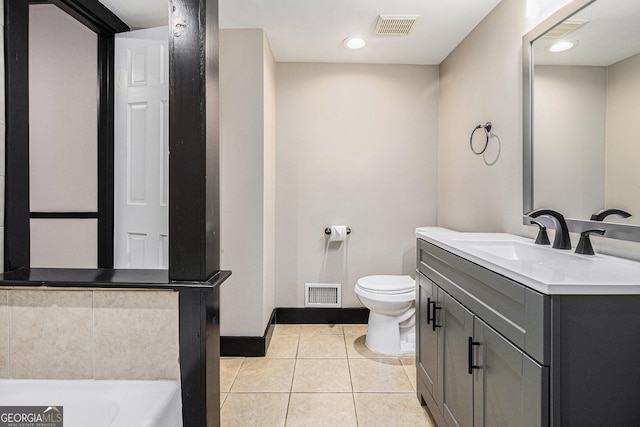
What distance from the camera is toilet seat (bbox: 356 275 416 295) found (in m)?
2.75

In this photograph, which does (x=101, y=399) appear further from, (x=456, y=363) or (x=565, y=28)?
(x=565, y=28)

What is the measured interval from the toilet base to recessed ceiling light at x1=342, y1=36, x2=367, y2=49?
2.04m

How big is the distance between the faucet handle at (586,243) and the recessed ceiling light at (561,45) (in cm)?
81

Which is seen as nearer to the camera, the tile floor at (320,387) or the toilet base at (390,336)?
the tile floor at (320,387)

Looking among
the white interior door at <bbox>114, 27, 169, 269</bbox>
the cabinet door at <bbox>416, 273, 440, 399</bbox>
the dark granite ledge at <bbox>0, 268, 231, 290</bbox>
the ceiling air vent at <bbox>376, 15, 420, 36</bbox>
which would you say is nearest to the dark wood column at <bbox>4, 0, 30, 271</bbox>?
the dark granite ledge at <bbox>0, 268, 231, 290</bbox>

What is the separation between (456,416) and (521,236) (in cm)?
102

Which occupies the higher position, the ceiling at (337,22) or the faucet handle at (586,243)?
the ceiling at (337,22)

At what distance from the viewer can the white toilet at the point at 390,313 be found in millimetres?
2744

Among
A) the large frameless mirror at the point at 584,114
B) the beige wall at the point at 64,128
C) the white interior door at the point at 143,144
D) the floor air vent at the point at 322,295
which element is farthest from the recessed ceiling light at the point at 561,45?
the beige wall at the point at 64,128

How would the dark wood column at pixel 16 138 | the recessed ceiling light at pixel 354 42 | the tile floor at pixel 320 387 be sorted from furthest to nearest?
the recessed ceiling light at pixel 354 42 < the tile floor at pixel 320 387 < the dark wood column at pixel 16 138

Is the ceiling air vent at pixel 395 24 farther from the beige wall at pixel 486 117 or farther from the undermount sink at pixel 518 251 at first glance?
the undermount sink at pixel 518 251

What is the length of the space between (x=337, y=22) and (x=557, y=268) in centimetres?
214

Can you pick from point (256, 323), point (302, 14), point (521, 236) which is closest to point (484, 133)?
point (521, 236)

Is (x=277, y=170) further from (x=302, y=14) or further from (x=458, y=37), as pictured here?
(x=458, y=37)
